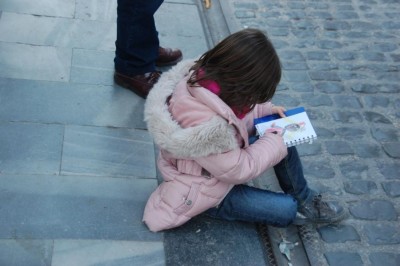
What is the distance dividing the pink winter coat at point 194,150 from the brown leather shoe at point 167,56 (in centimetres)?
135

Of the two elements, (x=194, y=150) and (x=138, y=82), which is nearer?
(x=194, y=150)

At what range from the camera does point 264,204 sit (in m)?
2.93

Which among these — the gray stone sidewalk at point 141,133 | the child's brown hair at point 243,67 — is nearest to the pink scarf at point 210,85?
the child's brown hair at point 243,67

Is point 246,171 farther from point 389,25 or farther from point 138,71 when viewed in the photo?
point 389,25

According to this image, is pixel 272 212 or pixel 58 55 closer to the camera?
pixel 272 212

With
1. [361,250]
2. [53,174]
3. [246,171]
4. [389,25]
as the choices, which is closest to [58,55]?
[53,174]

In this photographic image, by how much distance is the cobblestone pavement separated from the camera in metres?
3.13

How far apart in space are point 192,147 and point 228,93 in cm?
29

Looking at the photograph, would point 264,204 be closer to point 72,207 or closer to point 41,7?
point 72,207

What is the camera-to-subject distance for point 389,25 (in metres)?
5.11

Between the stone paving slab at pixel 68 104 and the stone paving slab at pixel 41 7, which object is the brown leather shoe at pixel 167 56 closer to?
the stone paving slab at pixel 68 104

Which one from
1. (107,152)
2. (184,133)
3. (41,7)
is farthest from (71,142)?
(41,7)

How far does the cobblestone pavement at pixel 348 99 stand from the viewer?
3.13 meters

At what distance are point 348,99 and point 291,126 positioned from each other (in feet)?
4.47
